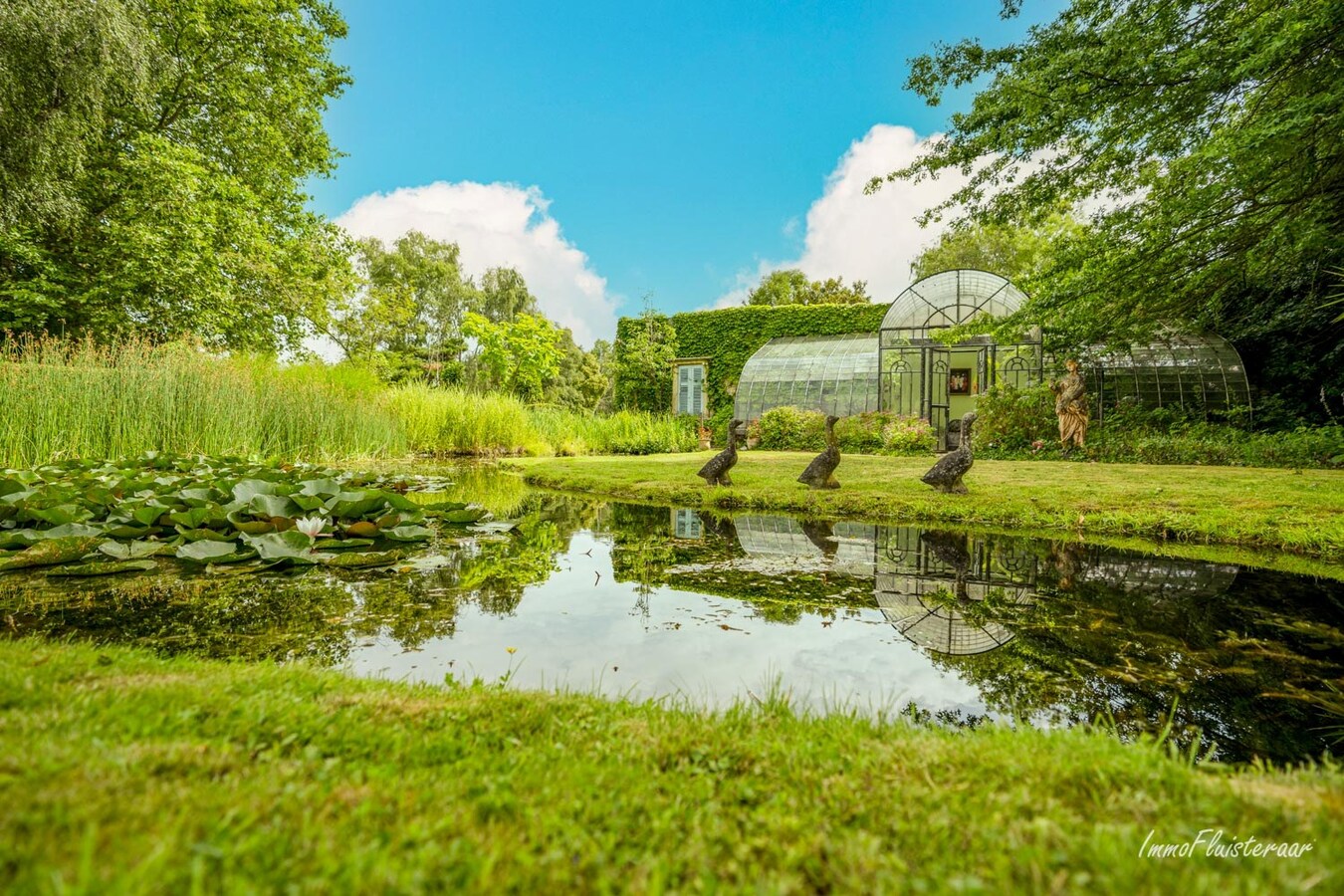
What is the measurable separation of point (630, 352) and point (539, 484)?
41.6ft

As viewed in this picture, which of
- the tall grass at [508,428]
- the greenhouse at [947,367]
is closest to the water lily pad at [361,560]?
the greenhouse at [947,367]

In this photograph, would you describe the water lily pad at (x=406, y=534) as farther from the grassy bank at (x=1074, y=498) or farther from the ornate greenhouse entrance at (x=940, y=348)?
the ornate greenhouse entrance at (x=940, y=348)

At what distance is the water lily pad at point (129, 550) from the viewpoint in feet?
9.68

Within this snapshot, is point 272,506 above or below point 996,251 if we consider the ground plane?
below

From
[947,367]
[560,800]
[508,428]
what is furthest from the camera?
[947,367]

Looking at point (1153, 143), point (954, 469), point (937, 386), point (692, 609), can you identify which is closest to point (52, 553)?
point (692, 609)

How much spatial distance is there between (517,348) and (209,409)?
14.9m

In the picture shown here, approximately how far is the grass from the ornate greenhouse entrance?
12.8m

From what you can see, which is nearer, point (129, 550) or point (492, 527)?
point (129, 550)

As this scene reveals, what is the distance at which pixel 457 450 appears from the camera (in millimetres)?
13352

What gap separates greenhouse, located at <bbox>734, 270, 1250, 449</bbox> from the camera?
11969 mm

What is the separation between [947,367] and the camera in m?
14.9

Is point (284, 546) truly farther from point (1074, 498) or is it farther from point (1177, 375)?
point (1177, 375)

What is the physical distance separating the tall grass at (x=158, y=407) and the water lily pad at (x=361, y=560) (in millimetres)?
5062
